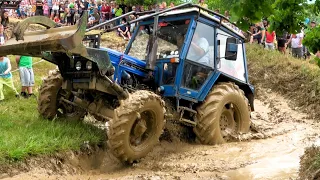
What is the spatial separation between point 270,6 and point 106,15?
17.2m

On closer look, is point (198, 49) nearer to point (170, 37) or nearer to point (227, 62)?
point (170, 37)

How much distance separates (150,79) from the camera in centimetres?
760

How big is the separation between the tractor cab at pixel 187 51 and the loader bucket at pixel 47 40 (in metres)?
1.93

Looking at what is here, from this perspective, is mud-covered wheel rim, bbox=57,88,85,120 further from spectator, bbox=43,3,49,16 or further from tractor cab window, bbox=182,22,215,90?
spectator, bbox=43,3,49,16

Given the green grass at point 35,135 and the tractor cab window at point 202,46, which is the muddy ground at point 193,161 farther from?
the tractor cab window at point 202,46

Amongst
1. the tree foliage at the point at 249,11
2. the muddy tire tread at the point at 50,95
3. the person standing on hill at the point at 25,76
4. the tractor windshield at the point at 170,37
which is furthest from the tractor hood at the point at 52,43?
the person standing on hill at the point at 25,76

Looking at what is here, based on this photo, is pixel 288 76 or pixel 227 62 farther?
pixel 288 76

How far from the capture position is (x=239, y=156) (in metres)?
7.39

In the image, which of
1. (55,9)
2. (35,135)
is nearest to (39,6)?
(55,9)

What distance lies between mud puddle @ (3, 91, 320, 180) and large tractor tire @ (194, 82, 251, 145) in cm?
19

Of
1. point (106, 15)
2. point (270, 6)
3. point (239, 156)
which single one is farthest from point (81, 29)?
point (106, 15)

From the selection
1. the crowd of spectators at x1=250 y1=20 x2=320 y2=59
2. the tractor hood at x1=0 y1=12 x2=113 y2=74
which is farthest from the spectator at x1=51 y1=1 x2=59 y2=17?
the tractor hood at x1=0 y1=12 x2=113 y2=74

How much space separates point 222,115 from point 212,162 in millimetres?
1603

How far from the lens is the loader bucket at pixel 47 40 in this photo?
575cm
